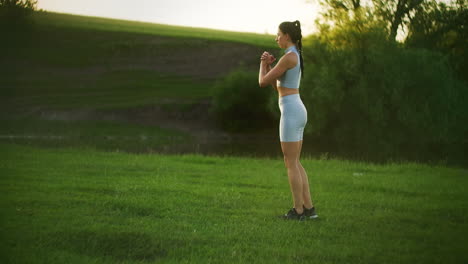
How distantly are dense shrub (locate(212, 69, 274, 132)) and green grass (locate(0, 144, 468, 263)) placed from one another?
2556cm

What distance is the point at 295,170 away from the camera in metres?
6.79

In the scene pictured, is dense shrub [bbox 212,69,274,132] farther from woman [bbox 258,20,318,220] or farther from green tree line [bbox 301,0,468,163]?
woman [bbox 258,20,318,220]

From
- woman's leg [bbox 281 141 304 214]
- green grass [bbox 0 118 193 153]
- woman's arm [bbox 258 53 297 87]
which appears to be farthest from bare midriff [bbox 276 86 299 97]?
green grass [bbox 0 118 193 153]

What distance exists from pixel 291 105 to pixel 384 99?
2120 cm

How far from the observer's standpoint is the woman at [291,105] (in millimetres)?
6668

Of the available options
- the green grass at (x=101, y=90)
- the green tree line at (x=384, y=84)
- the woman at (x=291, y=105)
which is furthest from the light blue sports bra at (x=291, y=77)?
the green grass at (x=101, y=90)

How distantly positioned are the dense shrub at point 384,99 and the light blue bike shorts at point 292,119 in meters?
17.8

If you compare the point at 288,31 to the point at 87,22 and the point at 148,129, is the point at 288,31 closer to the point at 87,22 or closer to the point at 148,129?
the point at 148,129

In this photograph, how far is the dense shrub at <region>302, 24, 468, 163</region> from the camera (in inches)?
1009

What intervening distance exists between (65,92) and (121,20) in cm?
3043

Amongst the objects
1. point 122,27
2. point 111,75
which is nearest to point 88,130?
point 111,75

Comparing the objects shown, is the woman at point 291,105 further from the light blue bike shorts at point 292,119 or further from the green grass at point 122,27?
the green grass at point 122,27

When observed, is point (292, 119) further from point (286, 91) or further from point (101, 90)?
point (101, 90)

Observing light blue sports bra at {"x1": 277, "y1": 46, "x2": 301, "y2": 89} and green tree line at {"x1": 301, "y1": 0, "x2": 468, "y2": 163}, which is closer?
light blue sports bra at {"x1": 277, "y1": 46, "x2": 301, "y2": 89}
